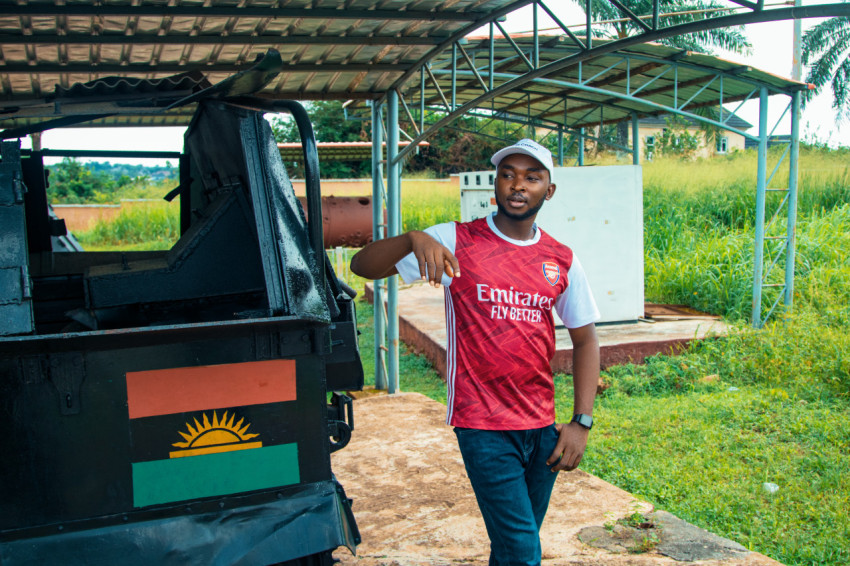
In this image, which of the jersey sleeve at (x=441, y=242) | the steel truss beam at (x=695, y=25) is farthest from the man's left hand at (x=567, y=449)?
the steel truss beam at (x=695, y=25)

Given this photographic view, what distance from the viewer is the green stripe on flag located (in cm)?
228

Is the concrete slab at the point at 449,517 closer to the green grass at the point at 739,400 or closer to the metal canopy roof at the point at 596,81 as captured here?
the green grass at the point at 739,400

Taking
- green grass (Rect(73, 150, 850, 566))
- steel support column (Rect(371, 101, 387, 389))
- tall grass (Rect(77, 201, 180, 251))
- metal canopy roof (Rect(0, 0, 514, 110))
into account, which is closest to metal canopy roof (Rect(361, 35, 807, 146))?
steel support column (Rect(371, 101, 387, 389))

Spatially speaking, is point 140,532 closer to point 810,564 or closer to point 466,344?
point 466,344

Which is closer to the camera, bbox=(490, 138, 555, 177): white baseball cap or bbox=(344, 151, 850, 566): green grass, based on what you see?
bbox=(490, 138, 555, 177): white baseball cap

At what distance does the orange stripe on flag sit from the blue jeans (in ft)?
2.01

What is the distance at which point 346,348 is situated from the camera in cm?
278

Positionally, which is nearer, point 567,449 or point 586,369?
point 567,449

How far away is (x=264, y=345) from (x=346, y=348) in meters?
0.47

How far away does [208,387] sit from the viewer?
2312 mm

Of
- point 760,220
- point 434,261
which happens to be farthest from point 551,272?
point 760,220

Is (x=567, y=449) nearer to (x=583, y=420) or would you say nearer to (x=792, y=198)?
(x=583, y=420)

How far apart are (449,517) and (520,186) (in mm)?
2288

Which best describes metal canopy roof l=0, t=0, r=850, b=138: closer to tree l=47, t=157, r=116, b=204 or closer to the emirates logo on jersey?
the emirates logo on jersey
